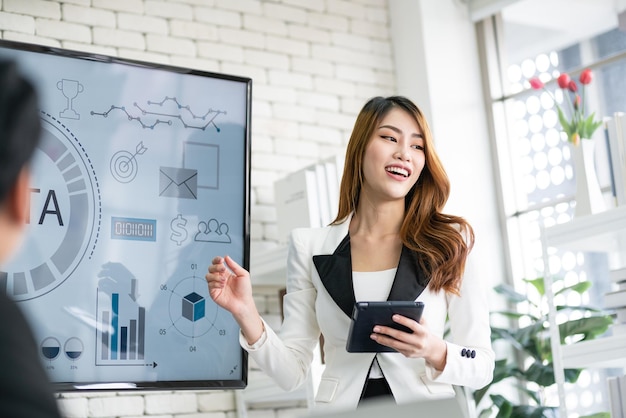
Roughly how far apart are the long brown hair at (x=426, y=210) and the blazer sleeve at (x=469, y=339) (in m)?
0.03

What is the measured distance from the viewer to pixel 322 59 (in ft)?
14.0

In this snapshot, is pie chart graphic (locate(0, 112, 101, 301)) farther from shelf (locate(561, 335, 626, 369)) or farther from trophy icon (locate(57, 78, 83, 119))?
shelf (locate(561, 335, 626, 369))

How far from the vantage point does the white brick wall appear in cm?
350

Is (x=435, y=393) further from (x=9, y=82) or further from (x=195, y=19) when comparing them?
(x=195, y=19)

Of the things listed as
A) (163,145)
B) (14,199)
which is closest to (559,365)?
(163,145)

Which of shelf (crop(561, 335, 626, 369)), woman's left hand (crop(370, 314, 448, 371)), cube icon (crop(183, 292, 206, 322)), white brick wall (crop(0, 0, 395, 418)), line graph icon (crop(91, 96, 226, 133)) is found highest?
white brick wall (crop(0, 0, 395, 418))

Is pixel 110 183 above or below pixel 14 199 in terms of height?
above

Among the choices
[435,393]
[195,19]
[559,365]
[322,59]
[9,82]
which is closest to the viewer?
[9,82]

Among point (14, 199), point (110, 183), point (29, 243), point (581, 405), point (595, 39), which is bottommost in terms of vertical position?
point (581, 405)

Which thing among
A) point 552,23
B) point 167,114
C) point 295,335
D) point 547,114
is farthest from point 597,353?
point 552,23

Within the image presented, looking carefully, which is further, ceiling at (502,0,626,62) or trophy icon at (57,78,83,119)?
ceiling at (502,0,626,62)

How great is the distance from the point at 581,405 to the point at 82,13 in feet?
8.62

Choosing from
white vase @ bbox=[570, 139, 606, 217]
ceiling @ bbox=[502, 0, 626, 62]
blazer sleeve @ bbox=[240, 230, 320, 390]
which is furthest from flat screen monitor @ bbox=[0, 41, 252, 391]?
ceiling @ bbox=[502, 0, 626, 62]

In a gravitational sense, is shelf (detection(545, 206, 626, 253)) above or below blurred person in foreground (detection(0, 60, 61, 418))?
above
